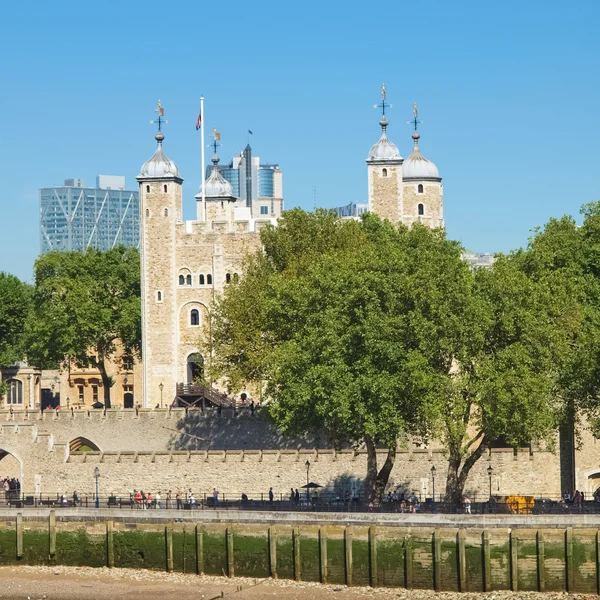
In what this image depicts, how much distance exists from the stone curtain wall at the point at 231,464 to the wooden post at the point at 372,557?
1081 cm

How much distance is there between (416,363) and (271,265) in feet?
66.9

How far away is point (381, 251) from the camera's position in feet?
218

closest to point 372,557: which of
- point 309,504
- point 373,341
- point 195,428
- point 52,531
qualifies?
point 309,504

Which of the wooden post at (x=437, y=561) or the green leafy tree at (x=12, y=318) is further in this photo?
the green leafy tree at (x=12, y=318)

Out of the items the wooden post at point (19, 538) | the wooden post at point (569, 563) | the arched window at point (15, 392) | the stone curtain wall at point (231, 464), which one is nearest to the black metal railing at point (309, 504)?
the stone curtain wall at point (231, 464)

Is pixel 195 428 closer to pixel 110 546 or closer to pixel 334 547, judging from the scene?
pixel 110 546

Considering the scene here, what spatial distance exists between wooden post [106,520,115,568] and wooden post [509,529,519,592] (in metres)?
14.2

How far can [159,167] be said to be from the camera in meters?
93.4

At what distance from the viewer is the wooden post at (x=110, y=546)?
59.5 meters

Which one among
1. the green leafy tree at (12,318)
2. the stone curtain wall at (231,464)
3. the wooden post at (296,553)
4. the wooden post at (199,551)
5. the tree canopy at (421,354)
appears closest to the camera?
the wooden post at (296,553)

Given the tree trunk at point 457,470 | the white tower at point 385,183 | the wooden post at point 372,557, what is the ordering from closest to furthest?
the wooden post at point 372,557, the tree trunk at point 457,470, the white tower at point 385,183

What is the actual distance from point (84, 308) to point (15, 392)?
18154 millimetres

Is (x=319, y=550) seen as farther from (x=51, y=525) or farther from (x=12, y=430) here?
(x=12, y=430)

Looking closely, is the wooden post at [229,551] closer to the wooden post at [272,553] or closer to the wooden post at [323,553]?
the wooden post at [272,553]
